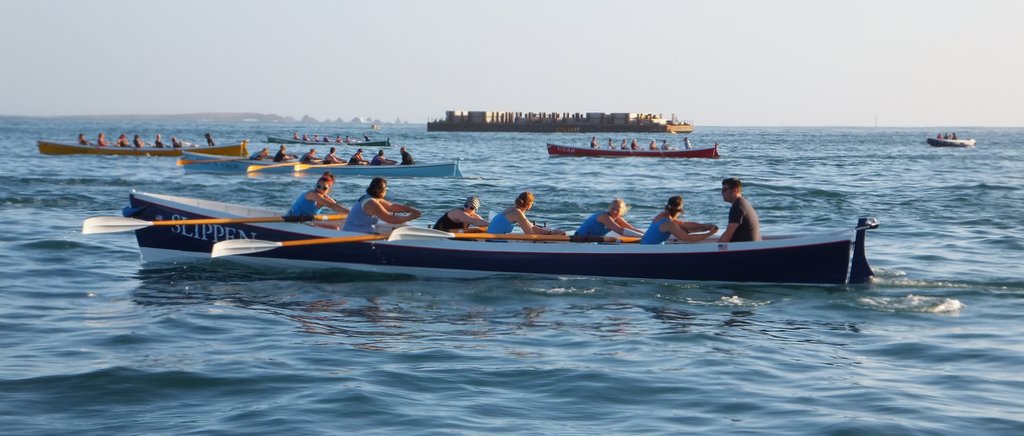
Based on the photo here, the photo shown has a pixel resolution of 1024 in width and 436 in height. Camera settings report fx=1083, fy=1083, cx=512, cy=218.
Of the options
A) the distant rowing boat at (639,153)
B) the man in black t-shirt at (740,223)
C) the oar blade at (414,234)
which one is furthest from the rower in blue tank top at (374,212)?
the distant rowing boat at (639,153)

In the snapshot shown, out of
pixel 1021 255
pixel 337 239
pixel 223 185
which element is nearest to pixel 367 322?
pixel 337 239

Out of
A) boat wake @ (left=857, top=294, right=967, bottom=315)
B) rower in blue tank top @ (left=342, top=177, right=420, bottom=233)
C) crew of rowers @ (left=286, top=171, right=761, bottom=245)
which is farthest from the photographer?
rower in blue tank top @ (left=342, top=177, right=420, bottom=233)

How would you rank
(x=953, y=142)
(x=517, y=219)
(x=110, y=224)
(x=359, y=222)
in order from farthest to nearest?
(x=953, y=142) < (x=359, y=222) < (x=110, y=224) < (x=517, y=219)

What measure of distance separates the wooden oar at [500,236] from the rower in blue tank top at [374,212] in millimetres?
576

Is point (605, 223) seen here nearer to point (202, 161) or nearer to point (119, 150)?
point (202, 161)

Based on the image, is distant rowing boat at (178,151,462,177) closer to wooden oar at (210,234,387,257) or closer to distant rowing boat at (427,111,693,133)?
wooden oar at (210,234,387,257)

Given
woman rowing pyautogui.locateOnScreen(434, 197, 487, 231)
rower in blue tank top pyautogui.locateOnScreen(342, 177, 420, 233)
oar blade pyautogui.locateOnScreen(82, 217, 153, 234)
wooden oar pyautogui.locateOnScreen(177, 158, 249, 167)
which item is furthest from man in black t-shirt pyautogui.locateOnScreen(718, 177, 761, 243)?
wooden oar pyautogui.locateOnScreen(177, 158, 249, 167)

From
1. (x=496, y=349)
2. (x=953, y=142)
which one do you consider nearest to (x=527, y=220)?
(x=496, y=349)

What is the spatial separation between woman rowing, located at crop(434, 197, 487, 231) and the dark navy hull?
786mm

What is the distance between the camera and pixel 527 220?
15.6 metres

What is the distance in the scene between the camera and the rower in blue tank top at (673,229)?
14766mm

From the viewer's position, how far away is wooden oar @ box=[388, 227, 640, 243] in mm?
15172

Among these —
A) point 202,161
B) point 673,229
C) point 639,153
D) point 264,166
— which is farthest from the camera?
point 639,153

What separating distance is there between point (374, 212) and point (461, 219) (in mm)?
1356
